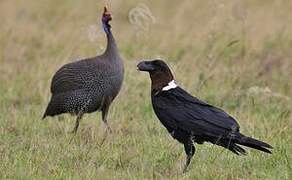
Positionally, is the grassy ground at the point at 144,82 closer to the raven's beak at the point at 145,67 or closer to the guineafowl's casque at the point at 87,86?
the guineafowl's casque at the point at 87,86

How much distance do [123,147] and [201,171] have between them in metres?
1.18

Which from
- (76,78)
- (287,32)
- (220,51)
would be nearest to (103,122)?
(76,78)

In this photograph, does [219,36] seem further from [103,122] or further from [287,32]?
[103,122]

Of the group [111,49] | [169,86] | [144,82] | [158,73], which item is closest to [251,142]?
[169,86]

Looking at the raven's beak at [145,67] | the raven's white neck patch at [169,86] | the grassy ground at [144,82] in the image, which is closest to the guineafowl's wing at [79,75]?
the grassy ground at [144,82]

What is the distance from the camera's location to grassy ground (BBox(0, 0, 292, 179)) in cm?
671

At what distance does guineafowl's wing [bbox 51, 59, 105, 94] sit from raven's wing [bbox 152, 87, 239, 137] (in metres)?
1.34

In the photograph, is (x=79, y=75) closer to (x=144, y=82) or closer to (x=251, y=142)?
(x=144, y=82)

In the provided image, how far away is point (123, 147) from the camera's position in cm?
739

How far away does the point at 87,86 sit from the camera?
8.02m

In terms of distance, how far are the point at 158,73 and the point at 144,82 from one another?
301cm

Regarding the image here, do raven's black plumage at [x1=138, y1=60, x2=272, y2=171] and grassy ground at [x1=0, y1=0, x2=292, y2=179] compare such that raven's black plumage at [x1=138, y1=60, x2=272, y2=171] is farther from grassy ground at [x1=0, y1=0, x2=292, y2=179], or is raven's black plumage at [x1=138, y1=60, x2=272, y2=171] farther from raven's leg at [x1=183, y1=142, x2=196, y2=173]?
grassy ground at [x1=0, y1=0, x2=292, y2=179]

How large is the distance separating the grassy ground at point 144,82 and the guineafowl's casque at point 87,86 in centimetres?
20

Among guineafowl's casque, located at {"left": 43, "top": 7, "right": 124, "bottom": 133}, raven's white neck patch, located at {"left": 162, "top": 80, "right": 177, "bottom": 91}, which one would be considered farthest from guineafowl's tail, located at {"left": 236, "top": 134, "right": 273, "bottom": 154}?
guineafowl's casque, located at {"left": 43, "top": 7, "right": 124, "bottom": 133}
